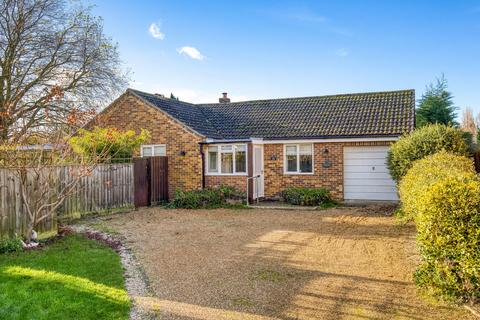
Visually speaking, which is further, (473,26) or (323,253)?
(473,26)

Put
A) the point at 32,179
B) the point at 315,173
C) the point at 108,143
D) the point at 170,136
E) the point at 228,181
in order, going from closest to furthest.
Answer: the point at 32,179 < the point at 108,143 < the point at 315,173 < the point at 228,181 < the point at 170,136

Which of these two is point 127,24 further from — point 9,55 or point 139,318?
point 139,318

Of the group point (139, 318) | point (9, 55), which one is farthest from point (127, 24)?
point (139, 318)

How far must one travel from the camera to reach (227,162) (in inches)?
631

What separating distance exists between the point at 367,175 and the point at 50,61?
1488cm

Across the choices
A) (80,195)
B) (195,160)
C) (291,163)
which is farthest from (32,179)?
(291,163)

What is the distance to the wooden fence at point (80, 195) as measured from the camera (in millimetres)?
8195

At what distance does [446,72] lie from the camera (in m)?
24.1

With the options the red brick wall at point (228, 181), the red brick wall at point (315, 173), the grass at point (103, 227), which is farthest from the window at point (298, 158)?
the grass at point (103, 227)

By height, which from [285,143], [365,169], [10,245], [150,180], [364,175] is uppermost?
[285,143]

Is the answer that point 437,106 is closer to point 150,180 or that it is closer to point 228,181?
point 228,181

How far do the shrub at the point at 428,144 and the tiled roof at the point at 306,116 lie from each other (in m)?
2.97

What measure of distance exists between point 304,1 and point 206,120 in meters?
8.09

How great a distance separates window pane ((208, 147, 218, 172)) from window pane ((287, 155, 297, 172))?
307 centimetres
